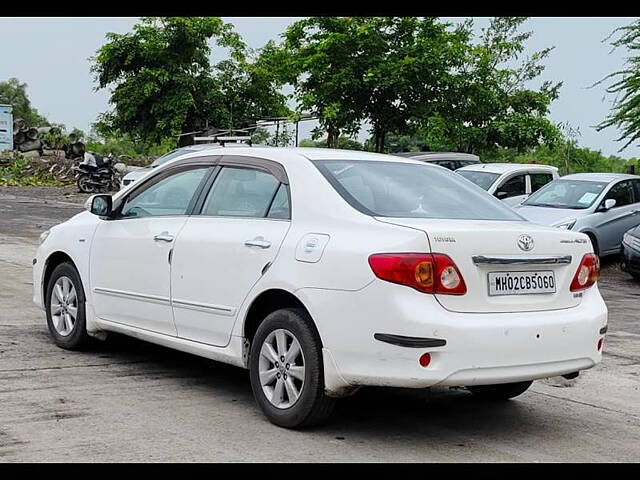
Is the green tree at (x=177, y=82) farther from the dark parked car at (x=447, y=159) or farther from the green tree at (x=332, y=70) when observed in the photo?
the dark parked car at (x=447, y=159)

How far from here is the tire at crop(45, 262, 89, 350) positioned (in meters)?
7.59


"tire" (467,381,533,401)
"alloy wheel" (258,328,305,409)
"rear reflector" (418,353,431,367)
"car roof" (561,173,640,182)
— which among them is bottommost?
"tire" (467,381,533,401)

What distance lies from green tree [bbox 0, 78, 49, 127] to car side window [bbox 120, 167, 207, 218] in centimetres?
6048

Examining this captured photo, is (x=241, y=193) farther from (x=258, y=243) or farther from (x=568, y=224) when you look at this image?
(x=568, y=224)

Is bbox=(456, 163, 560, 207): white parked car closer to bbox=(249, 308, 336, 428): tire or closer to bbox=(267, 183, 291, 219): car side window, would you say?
bbox=(267, 183, 291, 219): car side window

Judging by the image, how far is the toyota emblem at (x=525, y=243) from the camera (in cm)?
560

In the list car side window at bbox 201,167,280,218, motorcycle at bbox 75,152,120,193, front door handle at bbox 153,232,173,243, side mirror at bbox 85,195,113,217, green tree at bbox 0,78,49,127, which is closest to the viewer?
car side window at bbox 201,167,280,218

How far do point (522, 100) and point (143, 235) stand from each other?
2496 centimetres

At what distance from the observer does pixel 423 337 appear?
522 centimetres

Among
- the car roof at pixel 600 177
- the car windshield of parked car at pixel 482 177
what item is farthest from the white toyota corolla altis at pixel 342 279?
the car windshield of parked car at pixel 482 177

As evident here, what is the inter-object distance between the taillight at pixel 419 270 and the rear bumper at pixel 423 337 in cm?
5

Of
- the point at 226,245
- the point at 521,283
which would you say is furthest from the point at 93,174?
the point at 521,283

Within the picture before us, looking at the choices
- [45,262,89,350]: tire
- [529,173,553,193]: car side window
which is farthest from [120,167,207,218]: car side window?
[529,173,553,193]: car side window

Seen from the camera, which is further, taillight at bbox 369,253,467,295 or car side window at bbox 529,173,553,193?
car side window at bbox 529,173,553,193
